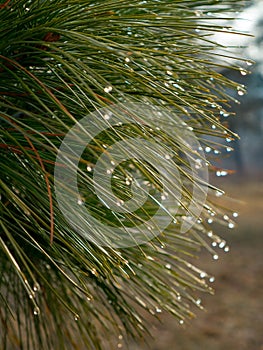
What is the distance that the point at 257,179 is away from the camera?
9.12 metres

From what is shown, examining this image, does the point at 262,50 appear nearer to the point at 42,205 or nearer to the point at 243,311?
the point at 243,311

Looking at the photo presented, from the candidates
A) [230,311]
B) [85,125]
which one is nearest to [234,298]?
[230,311]

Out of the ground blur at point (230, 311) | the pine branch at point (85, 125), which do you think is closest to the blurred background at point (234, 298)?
the ground blur at point (230, 311)

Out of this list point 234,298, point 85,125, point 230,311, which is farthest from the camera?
point 234,298

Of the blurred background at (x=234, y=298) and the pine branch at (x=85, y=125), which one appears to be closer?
the pine branch at (x=85, y=125)

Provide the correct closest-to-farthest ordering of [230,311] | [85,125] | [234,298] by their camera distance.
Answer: [85,125]
[230,311]
[234,298]

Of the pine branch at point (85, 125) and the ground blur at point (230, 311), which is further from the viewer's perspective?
the ground blur at point (230, 311)

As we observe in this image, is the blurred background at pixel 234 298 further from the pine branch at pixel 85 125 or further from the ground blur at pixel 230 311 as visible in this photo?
the pine branch at pixel 85 125

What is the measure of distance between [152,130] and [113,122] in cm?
4

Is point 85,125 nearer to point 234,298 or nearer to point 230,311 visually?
point 230,311

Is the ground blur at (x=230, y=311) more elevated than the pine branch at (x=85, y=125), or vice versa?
the pine branch at (x=85, y=125)

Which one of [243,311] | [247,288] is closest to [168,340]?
[243,311]

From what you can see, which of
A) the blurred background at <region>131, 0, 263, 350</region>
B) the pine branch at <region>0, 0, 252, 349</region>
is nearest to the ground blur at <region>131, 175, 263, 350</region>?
the blurred background at <region>131, 0, 263, 350</region>

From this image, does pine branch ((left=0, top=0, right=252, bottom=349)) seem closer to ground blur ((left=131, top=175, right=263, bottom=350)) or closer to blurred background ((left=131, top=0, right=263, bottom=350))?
blurred background ((left=131, top=0, right=263, bottom=350))
